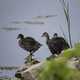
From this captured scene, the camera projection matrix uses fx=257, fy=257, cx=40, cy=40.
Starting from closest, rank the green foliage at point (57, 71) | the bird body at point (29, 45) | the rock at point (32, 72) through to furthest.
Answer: the green foliage at point (57, 71), the rock at point (32, 72), the bird body at point (29, 45)

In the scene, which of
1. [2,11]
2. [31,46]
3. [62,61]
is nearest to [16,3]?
[2,11]

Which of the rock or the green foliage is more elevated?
the green foliage

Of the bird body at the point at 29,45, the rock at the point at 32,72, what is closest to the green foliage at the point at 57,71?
the rock at the point at 32,72

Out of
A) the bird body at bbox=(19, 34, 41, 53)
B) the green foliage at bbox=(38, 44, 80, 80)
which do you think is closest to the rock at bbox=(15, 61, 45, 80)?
the green foliage at bbox=(38, 44, 80, 80)

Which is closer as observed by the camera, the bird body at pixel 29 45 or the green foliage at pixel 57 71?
the green foliage at pixel 57 71

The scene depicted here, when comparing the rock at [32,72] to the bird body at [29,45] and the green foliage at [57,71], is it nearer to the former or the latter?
the green foliage at [57,71]

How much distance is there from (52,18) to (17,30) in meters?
0.47

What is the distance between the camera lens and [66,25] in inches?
122

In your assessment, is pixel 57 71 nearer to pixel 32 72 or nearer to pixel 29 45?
pixel 32 72

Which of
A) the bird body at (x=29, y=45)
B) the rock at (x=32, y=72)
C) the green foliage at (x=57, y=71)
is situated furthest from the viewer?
the bird body at (x=29, y=45)

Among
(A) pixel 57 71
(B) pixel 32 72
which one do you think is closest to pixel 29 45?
(B) pixel 32 72

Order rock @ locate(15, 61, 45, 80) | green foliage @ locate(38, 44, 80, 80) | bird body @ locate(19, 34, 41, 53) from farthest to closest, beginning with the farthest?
1. bird body @ locate(19, 34, 41, 53)
2. rock @ locate(15, 61, 45, 80)
3. green foliage @ locate(38, 44, 80, 80)

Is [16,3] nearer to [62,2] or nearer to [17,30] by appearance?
[17,30]

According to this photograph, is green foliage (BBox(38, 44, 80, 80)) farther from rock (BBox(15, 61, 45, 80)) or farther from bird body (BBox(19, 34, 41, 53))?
bird body (BBox(19, 34, 41, 53))
